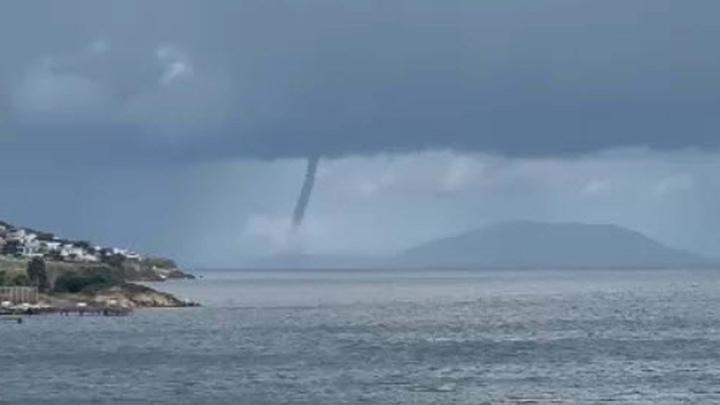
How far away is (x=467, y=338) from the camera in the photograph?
459ft

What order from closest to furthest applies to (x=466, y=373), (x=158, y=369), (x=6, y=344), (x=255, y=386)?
(x=255, y=386), (x=466, y=373), (x=158, y=369), (x=6, y=344)

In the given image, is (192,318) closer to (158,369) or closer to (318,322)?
(318,322)

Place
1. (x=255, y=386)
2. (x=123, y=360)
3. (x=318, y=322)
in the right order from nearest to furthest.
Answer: (x=255, y=386) → (x=123, y=360) → (x=318, y=322)

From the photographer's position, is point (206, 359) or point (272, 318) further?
point (272, 318)

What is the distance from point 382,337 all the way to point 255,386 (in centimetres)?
4993

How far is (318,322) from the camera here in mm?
179875

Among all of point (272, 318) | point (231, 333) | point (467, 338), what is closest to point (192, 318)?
point (272, 318)

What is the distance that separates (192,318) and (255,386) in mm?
97615

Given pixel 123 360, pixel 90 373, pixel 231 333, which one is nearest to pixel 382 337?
pixel 231 333

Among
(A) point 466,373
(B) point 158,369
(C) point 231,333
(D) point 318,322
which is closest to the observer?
(A) point 466,373

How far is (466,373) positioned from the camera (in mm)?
102375

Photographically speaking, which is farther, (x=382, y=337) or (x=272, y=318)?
(x=272, y=318)

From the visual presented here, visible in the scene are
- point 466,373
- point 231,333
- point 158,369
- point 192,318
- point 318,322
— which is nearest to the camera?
point 466,373

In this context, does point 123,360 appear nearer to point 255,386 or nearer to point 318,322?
point 255,386
